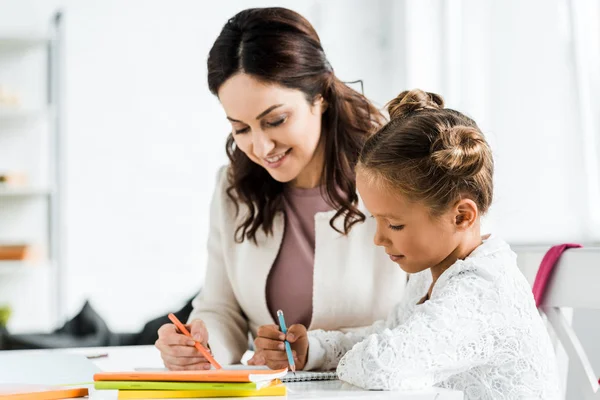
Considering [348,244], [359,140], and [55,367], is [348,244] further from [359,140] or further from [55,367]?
[55,367]

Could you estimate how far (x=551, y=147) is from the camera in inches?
94.9

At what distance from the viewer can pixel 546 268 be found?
1.33m

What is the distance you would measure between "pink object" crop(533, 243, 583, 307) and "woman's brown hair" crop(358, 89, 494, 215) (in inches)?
10.2

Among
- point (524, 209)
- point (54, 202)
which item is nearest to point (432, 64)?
point (524, 209)

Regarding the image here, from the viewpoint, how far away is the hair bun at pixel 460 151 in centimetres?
105

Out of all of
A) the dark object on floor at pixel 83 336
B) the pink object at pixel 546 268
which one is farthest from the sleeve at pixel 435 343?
the dark object on floor at pixel 83 336

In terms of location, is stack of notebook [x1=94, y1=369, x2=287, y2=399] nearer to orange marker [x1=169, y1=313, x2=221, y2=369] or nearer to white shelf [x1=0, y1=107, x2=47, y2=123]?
orange marker [x1=169, y1=313, x2=221, y2=369]

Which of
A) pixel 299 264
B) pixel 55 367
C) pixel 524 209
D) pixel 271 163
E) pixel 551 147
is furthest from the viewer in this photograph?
pixel 524 209

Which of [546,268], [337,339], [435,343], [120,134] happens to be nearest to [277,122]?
[337,339]

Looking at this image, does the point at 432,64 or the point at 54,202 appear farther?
the point at 54,202

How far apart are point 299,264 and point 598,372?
72cm

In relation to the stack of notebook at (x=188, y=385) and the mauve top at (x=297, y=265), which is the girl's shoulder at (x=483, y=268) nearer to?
the stack of notebook at (x=188, y=385)

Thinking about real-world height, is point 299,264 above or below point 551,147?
below

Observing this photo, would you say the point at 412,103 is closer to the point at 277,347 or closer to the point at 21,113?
the point at 277,347
